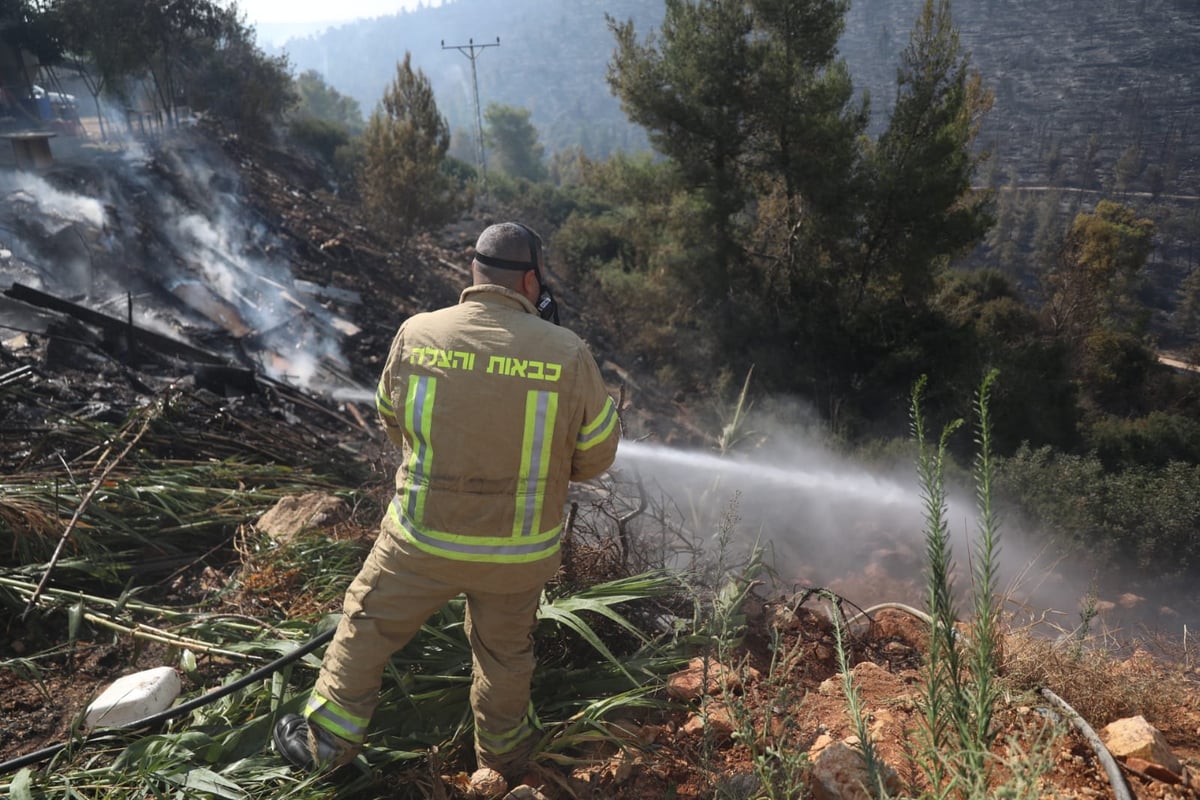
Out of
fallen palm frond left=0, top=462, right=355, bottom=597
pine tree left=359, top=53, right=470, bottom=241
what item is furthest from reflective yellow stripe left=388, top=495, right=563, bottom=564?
pine tree left=359, top=53, right=470, bottom=241

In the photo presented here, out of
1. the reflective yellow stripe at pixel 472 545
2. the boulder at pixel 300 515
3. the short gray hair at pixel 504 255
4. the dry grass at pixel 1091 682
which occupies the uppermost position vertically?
the short gray hair at pixel 504 255

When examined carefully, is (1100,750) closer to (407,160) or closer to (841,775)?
(841,775)

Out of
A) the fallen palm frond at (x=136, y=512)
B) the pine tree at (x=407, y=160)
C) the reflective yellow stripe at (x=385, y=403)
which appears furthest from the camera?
the pine tree at (x=407, y=160)

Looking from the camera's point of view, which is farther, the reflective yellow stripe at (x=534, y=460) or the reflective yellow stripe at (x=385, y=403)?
the reflective yellow stripe at (x=385, y=403)

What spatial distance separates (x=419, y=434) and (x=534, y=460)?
0.36 metres

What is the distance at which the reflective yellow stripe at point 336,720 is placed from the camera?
2.15 m

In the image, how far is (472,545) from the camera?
212cm

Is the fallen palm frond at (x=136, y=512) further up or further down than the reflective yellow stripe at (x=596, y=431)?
further down

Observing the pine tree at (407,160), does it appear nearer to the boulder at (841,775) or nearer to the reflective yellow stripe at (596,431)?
the reflective yellow stripe at (596,431)

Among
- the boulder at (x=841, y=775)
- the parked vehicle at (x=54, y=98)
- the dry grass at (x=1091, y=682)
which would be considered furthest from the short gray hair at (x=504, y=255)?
the parked vehicle at (x=54, y=98)

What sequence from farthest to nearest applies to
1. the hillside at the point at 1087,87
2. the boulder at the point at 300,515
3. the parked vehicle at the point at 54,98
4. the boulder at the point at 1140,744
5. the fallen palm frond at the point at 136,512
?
the hillside at the point at 1087,87, the parked vehicle at the point at 54,98, the boulder at the point at 300,515, the fallen palm frond at the point at 136,512, the boulder at the point at 1140,744

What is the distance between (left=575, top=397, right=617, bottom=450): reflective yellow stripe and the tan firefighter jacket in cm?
3

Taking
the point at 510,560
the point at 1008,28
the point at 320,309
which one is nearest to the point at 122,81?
the point at 320,309

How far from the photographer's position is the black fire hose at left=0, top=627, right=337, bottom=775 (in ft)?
7.20
